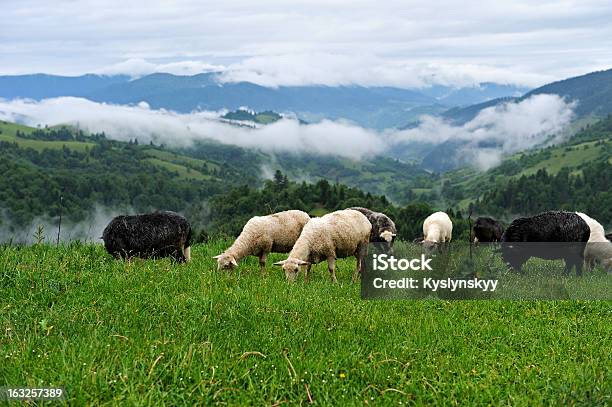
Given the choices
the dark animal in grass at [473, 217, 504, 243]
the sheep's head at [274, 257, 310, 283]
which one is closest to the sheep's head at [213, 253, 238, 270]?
the sheep's head at [274, 257, 310, 283]

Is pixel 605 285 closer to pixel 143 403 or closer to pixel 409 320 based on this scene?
pixel 409 320

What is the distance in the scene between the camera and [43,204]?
637 ft

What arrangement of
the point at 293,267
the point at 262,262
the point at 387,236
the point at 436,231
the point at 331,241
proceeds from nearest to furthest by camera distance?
the point at 293,267 < the point at 331,241 < the point at 262,262 < the point at 387,236 < the point at 436,231

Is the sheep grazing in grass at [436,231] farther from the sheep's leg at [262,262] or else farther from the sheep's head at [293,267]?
the sheep's head at [293,267]

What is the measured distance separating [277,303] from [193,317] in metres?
1.67

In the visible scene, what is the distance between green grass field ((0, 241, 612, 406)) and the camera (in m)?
6.38

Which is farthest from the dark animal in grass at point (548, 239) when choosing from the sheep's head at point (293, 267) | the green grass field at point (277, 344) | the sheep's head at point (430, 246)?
the sheep's head at point (293, 267)

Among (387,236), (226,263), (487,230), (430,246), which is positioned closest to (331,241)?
(226,263)

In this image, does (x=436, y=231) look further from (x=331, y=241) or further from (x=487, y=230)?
(x=331, y=241)

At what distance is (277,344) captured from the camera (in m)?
7.72

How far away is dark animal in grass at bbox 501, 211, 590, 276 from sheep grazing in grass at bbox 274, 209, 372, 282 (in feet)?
17.6

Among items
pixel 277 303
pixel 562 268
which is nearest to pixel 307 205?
pixel 562 268

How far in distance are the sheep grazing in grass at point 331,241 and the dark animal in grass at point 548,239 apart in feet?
17.6

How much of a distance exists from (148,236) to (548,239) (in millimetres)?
13136
